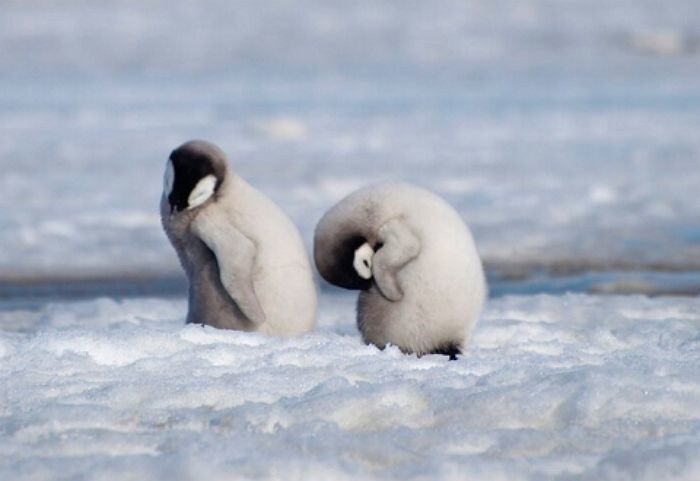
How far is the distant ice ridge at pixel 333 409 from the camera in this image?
8.94 feet

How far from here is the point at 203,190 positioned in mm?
4273

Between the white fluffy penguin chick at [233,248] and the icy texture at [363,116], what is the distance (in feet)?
8.84

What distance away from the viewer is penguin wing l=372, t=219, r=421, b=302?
13.0 feet

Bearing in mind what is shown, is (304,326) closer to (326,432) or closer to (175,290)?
(326,432)

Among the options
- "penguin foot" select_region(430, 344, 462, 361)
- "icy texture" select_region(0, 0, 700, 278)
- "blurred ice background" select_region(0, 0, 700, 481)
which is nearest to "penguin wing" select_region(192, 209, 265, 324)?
"blurred ice background" select_region(0, 0, 700, 481)

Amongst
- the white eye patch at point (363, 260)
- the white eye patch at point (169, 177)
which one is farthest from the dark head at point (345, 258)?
the white eye patch at point (169, 177)

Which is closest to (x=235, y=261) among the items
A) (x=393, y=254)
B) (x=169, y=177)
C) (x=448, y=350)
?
(x=169, y=177)

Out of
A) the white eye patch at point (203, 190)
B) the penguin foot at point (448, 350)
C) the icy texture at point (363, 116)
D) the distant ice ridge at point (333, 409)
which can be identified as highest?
the white eye patch at point (203, 190)

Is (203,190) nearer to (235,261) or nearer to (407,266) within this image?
(235,261)

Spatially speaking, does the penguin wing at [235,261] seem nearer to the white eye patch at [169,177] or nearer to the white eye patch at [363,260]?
the white eye patch at [169,177]

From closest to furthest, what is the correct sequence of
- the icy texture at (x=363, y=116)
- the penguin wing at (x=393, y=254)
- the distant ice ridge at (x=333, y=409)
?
1. the distant ice ridge at (x=333, y=409)
2. the penguin wing at (x=393, y=254)
3. the icy texture at (x=363, y=116)

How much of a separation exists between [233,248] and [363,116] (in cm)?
1176

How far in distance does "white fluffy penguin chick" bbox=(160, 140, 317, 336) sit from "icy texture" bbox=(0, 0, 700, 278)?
8.84 ft

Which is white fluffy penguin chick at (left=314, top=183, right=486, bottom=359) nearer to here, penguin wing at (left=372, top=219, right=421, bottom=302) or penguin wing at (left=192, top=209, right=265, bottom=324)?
penguin wing at (left=372, top=219, right=421, bottom=302)
